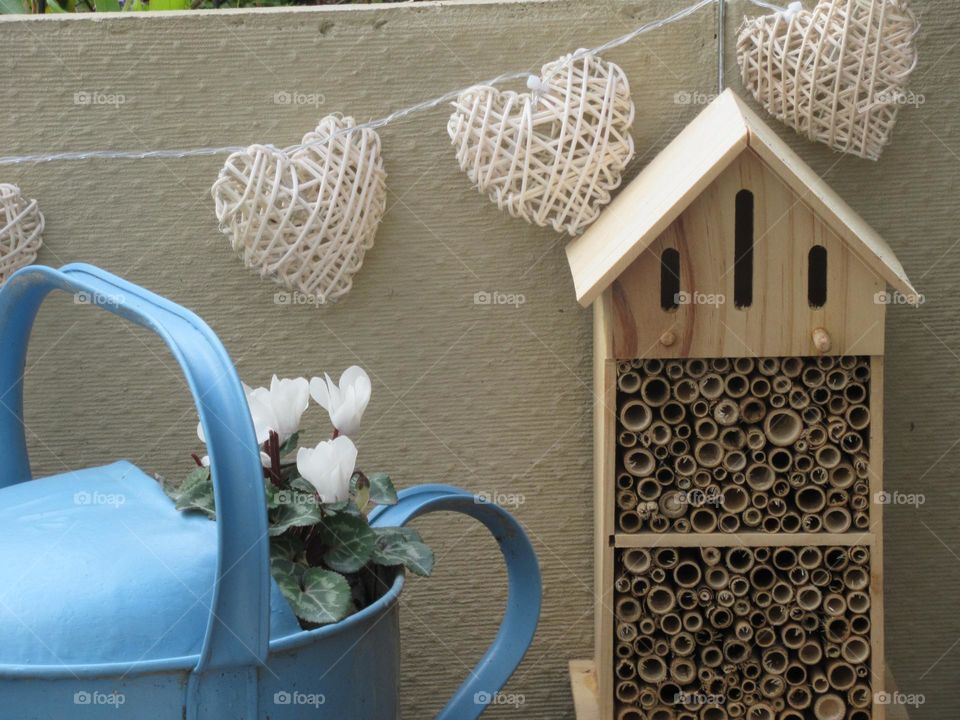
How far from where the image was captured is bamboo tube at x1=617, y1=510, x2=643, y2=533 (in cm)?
149

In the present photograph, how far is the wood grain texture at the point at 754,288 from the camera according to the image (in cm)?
142

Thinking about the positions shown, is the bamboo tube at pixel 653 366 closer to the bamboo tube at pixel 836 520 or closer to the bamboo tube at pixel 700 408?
the bamboo tube at pixel 700 408

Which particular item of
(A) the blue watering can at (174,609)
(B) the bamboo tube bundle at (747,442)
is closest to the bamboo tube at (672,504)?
(B) the bamboo tube bundle at (747,442)

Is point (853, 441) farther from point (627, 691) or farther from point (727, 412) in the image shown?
point (627, 691)

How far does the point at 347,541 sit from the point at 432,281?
2.21 ft

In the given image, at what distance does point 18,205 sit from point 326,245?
1.61 ft

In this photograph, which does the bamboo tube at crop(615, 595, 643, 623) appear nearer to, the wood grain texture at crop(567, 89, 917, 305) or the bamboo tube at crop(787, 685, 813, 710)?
the bamboo tube at crop(787, 685, 813, 710)

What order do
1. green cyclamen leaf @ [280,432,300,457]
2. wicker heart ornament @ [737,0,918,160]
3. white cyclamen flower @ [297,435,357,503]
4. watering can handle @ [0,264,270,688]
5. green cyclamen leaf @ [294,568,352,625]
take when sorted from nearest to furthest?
watering can handle @ [0,264,270,688], green cyclamen leaf @ [294,568,352,625], white cyclamen flower @ [297,435,357,503], green cyclamen leaf @ [280,432,300,457], wicker heart ornament @ [737,0,918,160]

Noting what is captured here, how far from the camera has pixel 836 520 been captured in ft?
4.86

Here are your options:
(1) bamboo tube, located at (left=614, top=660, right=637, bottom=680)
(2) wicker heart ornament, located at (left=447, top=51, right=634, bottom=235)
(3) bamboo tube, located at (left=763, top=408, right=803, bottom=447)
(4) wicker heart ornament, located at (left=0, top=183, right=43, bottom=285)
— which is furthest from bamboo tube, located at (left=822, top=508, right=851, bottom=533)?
(4) wicker heart ornament, located at (left=0, top=183, right=43, bottom=285)

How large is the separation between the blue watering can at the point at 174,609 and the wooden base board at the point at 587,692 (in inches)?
19.1

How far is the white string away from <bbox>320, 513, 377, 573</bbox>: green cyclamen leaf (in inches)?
27.7

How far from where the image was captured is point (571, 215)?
5.48 feet

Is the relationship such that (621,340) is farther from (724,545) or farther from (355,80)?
(355,80)
